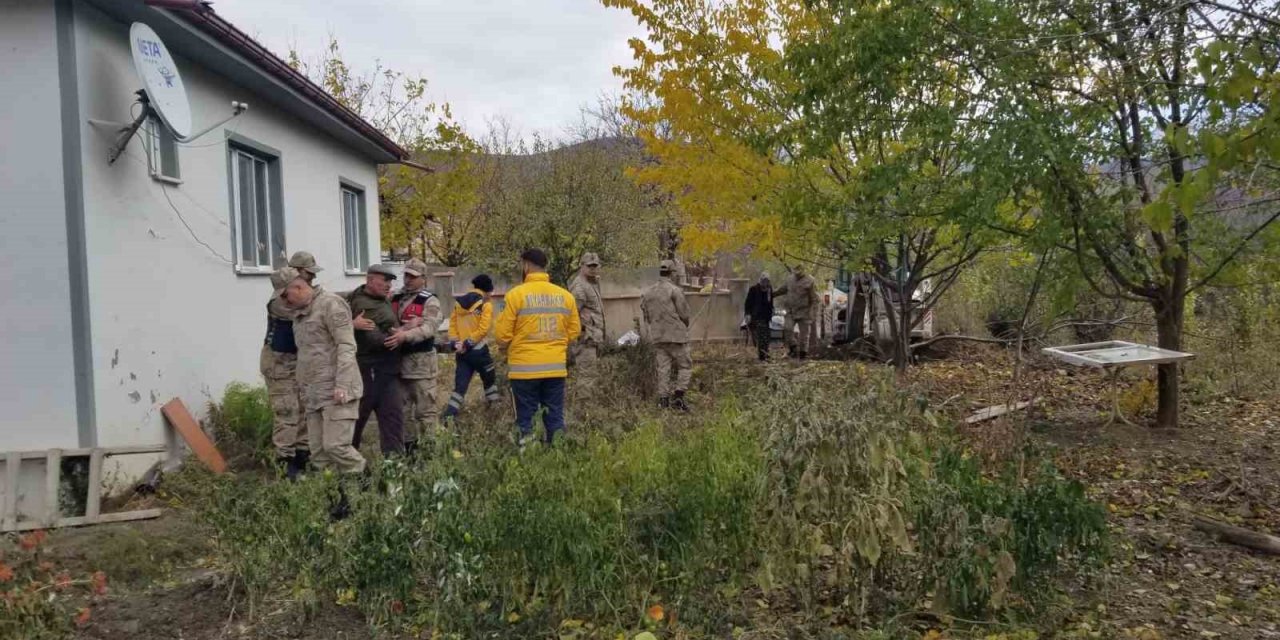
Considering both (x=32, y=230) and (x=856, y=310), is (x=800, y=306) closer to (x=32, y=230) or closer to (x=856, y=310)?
(x=856, y=310)

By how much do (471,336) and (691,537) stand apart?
4.89 meters

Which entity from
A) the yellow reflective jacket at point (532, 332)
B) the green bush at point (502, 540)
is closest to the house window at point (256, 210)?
the yellow reflective jacket at point (532, 332)

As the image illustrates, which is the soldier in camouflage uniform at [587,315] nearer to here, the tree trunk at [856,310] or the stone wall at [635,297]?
the tree trunk at [856,310]

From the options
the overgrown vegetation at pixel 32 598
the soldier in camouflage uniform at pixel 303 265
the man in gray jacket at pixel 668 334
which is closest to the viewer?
the overgrown vegetation at pixel 32 598

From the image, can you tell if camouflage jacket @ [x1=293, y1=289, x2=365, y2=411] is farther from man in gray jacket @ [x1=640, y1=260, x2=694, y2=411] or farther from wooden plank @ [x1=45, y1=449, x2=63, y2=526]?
man in gray jacket @ [x1=640, y1=260, x2=694, y2=411]

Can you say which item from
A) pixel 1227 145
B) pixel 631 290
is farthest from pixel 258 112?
pixel 631 290

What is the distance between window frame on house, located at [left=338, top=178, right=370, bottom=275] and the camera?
11938mm

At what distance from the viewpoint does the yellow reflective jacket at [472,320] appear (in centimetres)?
816

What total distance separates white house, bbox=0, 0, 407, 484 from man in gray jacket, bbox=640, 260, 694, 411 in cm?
402

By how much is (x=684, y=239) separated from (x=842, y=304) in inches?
276

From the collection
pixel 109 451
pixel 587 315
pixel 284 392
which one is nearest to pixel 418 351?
pixel 284 392

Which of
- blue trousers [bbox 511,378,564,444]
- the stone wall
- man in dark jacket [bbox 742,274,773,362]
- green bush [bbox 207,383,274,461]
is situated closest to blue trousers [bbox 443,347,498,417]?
green bush [bbox 207,383,274,461]

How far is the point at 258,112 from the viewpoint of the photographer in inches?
332

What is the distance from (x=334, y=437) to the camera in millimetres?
5441
